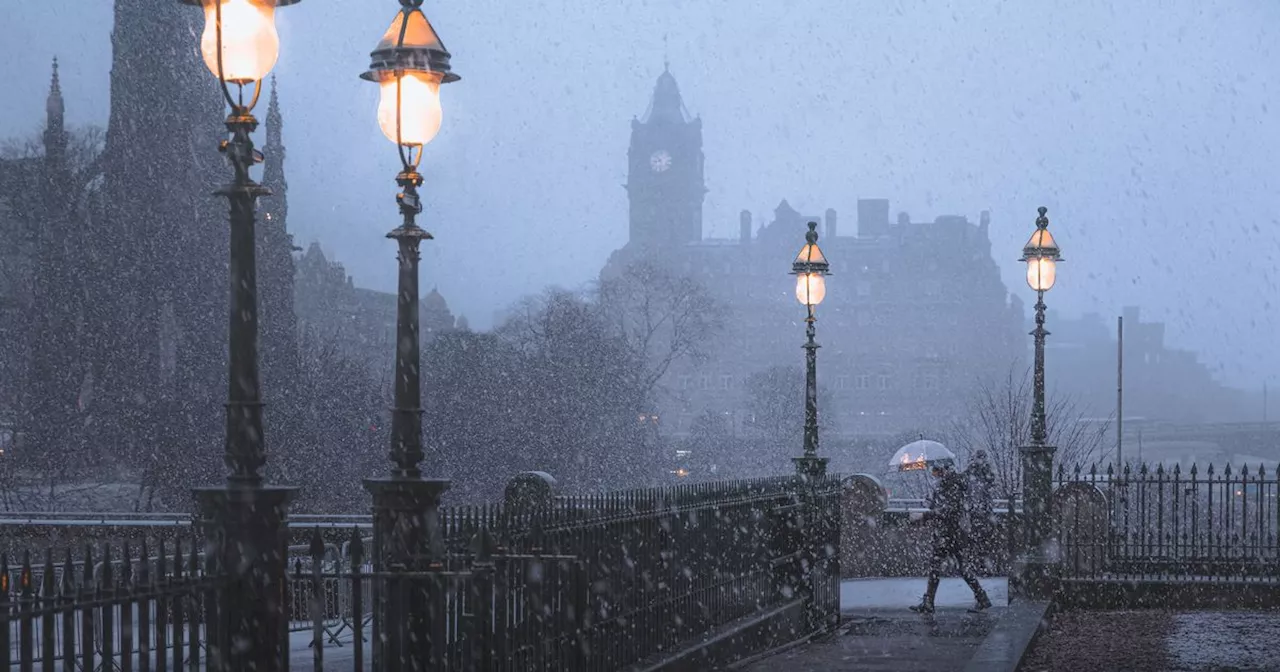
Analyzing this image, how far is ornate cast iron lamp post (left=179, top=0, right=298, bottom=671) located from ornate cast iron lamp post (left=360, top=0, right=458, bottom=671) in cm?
103

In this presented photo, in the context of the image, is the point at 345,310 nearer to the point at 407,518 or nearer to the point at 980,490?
the point at 980,490

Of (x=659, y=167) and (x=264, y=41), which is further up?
(x=659, y=167)

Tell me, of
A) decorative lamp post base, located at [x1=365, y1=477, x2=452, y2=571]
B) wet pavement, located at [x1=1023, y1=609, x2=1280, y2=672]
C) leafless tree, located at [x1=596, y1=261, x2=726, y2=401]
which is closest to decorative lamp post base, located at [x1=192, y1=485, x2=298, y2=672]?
decorative lamp post base, located at [x1=365, y1=477, x2=452, y2=571]

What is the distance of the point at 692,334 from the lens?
71750 millimetres

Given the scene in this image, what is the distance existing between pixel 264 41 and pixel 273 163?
244 feet

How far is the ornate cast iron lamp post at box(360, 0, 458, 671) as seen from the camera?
846 cm

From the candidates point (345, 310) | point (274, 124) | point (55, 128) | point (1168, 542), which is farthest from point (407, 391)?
point (345, 310)

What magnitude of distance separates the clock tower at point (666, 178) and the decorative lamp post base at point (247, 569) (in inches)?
6417

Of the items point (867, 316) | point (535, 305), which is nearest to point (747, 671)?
point (535, 305)

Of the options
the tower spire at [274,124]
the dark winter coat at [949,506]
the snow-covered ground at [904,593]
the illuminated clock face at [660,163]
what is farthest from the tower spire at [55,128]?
the illuminated clock face at [660,163]

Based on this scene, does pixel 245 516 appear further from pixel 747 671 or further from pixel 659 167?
pixel 659 167

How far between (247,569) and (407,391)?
75.5 inches

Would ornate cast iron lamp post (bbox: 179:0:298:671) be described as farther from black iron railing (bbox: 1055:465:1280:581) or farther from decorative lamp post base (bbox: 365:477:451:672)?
black iron railing (bbox: 1055:465:1280:581)

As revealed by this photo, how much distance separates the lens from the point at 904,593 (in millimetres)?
20969
